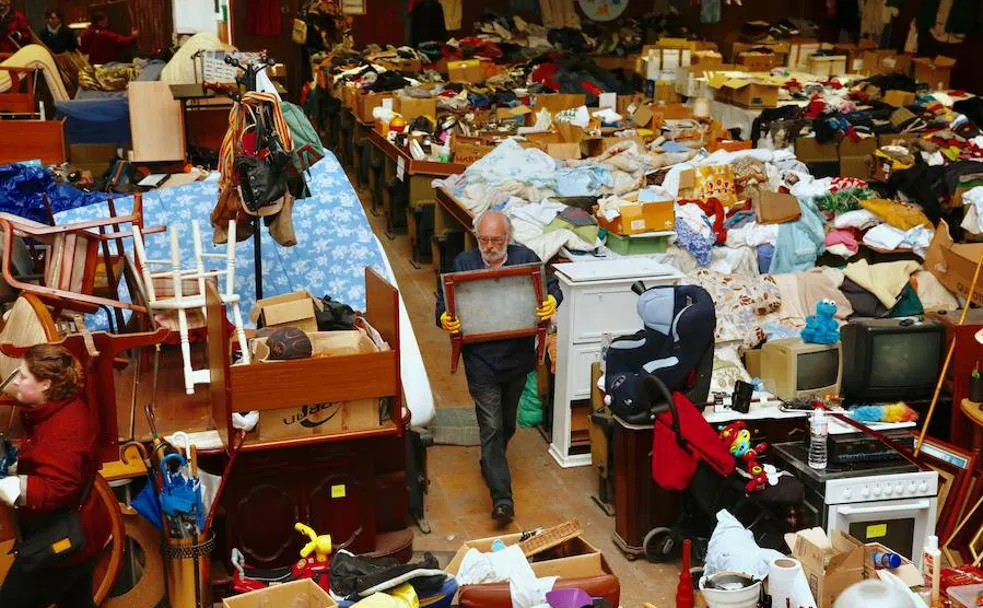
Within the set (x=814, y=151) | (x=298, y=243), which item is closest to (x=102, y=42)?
(x=298, y=243)

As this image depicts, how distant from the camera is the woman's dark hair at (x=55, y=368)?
4426 mm

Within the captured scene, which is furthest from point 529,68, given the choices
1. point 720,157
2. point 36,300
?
point 36,300

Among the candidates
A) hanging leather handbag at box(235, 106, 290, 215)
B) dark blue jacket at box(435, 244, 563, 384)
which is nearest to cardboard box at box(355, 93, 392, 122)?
hanging leather handbag at box(235, 106, 290, 215)

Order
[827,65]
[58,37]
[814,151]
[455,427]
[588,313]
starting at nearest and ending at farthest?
[588,313], [455,427], [814,151], [58,37], [827,65]

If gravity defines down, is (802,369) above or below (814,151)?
below

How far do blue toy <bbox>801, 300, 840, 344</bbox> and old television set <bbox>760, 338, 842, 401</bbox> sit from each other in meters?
0.05

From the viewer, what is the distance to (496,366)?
6.30 meters

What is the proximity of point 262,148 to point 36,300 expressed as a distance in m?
1.65

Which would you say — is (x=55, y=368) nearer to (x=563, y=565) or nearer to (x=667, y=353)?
(x=563, y=565)

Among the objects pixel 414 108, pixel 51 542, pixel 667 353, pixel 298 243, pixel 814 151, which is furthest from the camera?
pixel 414 108

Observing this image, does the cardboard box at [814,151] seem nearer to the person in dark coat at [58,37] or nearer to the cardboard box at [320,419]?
the cardboard box at [320,419]

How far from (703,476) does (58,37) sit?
41.2 ft

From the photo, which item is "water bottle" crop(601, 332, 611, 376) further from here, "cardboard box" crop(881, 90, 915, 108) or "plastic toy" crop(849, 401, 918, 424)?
"cardboard box" crop(881, 90, 915, 108)

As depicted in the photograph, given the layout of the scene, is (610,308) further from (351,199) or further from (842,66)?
(842,66)
